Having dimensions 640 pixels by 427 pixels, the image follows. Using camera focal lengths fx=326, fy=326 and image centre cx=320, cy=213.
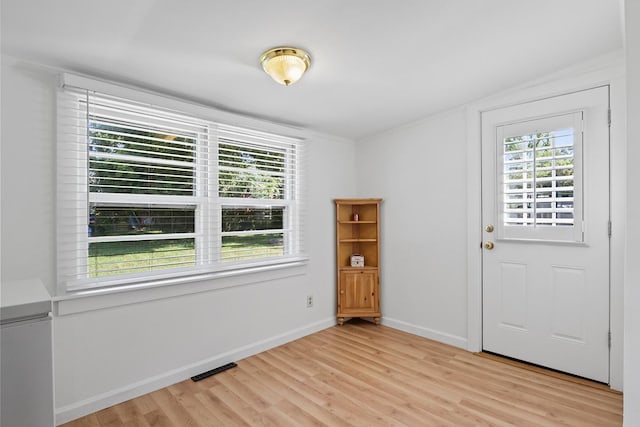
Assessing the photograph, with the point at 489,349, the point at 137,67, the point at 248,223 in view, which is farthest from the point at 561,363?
the point at 137,67

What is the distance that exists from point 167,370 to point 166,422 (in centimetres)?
48

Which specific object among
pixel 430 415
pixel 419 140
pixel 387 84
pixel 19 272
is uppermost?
pixel 387 84

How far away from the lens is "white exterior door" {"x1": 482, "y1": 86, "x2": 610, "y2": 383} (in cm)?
238

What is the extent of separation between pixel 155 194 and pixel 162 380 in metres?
1.36

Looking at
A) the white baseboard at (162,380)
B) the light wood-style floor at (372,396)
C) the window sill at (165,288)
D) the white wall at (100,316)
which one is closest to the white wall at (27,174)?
the white wall at (100,316)

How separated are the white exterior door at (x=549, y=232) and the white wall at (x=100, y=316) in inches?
78.1

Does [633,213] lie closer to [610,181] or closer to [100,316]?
[610,181]

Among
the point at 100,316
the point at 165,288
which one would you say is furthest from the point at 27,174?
the point at 165,288

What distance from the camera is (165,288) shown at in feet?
7.88

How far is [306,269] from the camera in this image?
3453mm

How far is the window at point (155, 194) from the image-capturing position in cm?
205

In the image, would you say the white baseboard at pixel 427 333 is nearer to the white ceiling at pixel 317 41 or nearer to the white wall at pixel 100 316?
the white wall at pixel 100 316

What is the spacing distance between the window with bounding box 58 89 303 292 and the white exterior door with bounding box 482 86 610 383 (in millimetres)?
2006

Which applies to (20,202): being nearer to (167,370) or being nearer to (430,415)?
(167,370)
